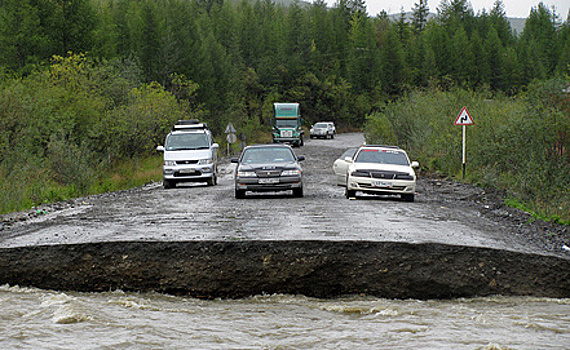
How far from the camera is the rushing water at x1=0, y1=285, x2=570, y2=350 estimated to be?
7.65 metres

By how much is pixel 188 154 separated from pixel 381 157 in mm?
8001

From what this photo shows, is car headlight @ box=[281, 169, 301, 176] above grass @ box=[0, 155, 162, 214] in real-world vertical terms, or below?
above

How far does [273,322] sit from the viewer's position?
8.62 m

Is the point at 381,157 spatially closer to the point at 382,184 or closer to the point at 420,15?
the point at 382,184

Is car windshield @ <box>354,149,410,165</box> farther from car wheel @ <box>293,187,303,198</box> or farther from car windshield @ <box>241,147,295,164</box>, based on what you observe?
car windshield @ <box>241,147,295,164</box>

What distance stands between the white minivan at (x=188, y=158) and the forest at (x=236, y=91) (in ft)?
9.57

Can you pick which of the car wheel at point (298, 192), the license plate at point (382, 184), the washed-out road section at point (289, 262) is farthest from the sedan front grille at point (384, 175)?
the washed-out road section at point (289, 262)

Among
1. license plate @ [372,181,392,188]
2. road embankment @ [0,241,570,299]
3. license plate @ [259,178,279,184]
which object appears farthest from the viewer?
license plate @ [259,178,279,184]

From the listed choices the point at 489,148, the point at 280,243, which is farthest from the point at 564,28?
the point at 280,243

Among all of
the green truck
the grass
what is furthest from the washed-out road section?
the green truck

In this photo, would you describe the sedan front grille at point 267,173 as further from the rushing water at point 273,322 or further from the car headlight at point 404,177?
the rushing water at point 273,322

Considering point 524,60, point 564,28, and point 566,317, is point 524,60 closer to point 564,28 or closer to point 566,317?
point 564,28

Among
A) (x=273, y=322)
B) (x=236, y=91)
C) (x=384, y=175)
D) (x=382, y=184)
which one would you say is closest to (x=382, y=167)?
(x=384, y=175)

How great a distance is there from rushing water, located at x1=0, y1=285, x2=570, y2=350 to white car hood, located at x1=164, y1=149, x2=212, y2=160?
13540 millimetres
